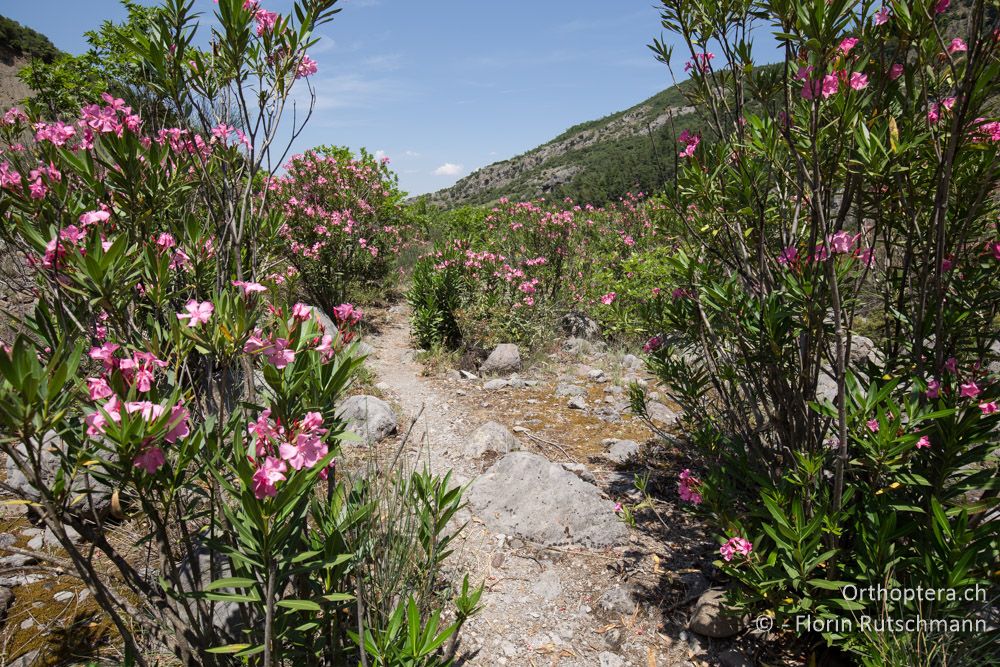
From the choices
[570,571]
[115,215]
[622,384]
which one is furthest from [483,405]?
[115,215]

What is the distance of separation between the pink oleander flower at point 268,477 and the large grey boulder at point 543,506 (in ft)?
6.38

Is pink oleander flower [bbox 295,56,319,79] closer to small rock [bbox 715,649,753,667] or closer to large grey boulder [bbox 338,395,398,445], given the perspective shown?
large grey boulder [bbox 338,395,398,445]

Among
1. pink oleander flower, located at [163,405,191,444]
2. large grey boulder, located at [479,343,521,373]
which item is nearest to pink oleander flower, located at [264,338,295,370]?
pink oleander flower, located at [163,405,191,444]

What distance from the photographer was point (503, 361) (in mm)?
5363

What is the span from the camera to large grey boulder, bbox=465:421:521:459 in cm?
359

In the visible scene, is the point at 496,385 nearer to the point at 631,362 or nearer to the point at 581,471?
the point at 631,362

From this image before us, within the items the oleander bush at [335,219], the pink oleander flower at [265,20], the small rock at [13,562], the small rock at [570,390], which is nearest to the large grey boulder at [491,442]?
the small rock at [570,390]

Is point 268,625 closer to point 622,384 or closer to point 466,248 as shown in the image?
point 622,384

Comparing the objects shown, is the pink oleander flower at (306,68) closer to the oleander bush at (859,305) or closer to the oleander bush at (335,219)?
the oleander bush at (859,305)

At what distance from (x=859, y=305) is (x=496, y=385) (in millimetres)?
3466

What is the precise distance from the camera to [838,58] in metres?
Answer: 1.52

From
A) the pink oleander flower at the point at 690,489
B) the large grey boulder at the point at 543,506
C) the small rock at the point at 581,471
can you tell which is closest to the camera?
the pink oleander flower at the point at 690,489

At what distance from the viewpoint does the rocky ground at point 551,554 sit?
2002 millimetres

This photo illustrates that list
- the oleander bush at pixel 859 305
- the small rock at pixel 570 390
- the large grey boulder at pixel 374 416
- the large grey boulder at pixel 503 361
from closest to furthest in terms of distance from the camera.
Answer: the oleander bush at pixel 859 305 → the large grey boulder at pixel 374 416 → the small rock at pixel 570 390 → the large grey boulder at pixel 503 361
